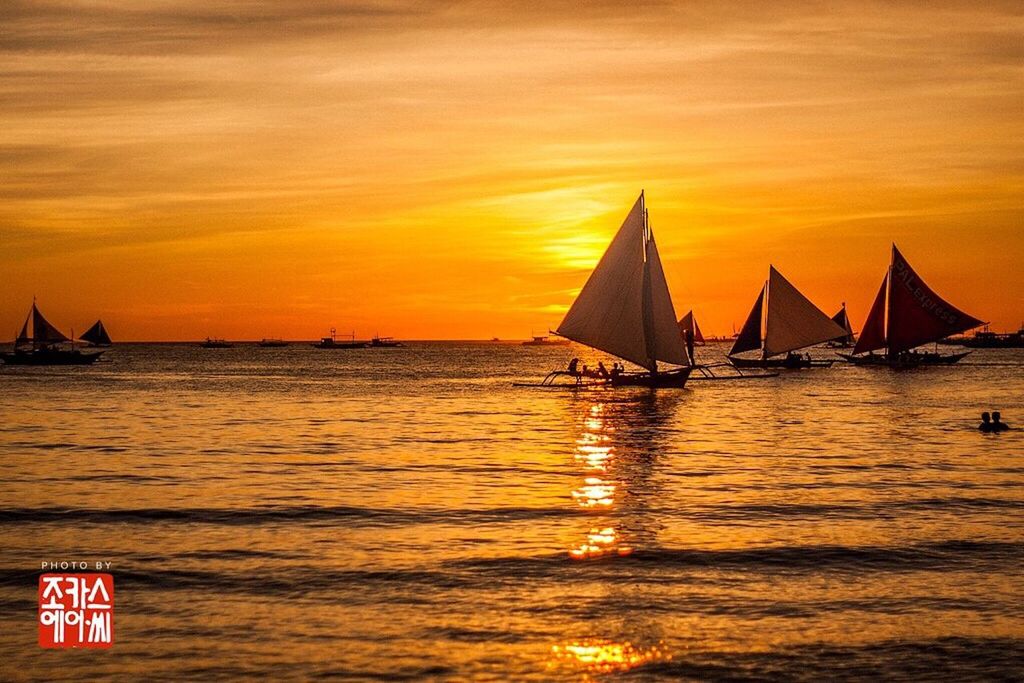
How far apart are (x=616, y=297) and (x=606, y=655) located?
60.8 m

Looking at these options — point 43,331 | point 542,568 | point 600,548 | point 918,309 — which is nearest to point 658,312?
point 918,309

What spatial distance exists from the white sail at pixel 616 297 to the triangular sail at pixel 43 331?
307ft

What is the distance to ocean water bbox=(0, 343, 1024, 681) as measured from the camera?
17172mm

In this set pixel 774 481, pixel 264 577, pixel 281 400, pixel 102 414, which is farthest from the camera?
pixel 281 400

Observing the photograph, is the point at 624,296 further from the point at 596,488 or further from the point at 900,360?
the point at 900,360

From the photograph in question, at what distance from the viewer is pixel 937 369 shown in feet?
455

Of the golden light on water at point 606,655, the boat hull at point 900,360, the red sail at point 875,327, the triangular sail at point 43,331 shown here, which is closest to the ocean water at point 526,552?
the golden light on water at point 606,655

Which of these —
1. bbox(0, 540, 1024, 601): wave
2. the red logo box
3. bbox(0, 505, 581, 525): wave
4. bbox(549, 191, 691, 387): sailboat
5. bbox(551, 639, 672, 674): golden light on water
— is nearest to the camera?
bbox(551, 639, 672, 674): golden light on water

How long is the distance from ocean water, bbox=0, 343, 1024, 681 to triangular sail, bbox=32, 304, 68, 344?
100941 millimetres

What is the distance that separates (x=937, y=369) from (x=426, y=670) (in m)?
132

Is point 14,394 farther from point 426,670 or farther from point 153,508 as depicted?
point 426,670

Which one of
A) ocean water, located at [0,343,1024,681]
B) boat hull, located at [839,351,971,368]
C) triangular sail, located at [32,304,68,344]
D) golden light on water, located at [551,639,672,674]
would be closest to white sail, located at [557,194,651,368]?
ocean water, located at [0,343,1024,681]

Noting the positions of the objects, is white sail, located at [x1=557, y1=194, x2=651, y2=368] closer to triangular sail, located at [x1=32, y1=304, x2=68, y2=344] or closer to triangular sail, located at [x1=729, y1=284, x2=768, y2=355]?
triangular sail, located at [x1=729, y1=284, x2=768, y2=355]

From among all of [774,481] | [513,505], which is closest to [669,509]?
[513,505]
